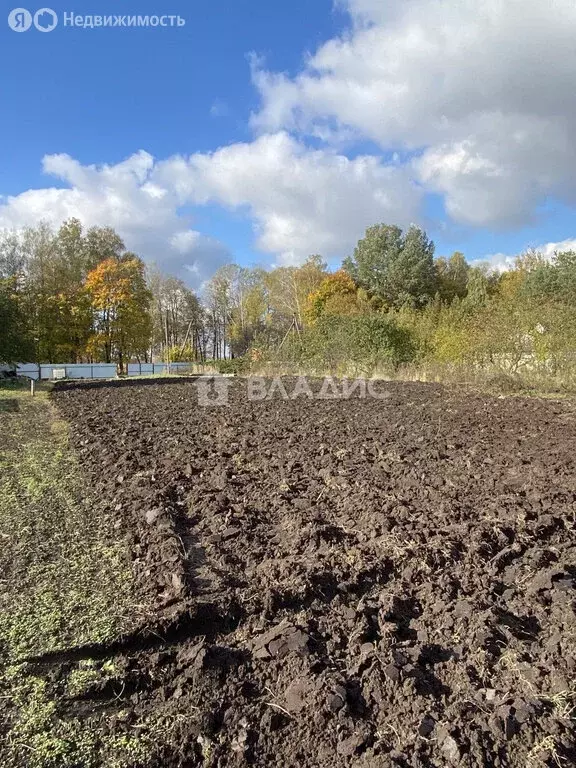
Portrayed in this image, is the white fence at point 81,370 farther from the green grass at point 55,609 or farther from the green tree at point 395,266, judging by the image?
the green grass at point 55,609

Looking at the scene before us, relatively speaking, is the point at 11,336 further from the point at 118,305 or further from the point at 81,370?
the point at 118,305

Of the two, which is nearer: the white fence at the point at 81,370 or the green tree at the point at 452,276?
the white fence at the point at 81,370

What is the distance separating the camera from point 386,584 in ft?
10.4

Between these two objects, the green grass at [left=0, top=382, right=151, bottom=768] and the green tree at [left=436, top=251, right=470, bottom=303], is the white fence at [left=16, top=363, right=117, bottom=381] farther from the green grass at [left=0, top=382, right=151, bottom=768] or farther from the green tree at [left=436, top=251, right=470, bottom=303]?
the green grass at [left=0, top=382, right=151, bottom=768]

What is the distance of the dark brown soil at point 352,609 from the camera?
6.61ft

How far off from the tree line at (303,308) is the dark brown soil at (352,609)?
10914 millimetres

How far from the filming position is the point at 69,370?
112 feet

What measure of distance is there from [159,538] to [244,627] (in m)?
1.32

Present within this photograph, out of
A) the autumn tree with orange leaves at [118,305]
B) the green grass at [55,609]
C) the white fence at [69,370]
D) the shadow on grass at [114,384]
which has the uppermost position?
the autumn tree with orange leaves at [118,305]

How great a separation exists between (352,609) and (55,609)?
1594 millimetres

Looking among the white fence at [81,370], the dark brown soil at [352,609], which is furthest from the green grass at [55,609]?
the white fence at [81,370]

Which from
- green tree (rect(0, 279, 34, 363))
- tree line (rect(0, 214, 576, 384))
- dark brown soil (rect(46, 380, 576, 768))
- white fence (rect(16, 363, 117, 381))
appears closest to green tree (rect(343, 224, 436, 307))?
tree line (rect(0, 214, 576, 384))

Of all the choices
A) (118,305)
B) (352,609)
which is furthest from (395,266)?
(352,609)

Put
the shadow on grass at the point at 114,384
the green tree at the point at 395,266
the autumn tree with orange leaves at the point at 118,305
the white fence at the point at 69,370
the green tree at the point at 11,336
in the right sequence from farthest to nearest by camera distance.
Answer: the green tree at the point at 395,266 → the autumn tree with orange leaves at the point at 118,305 → the white fence at the point at 69,370 → the green tree at the point at 11,336 → the shadow on grass at the point at 114,384
